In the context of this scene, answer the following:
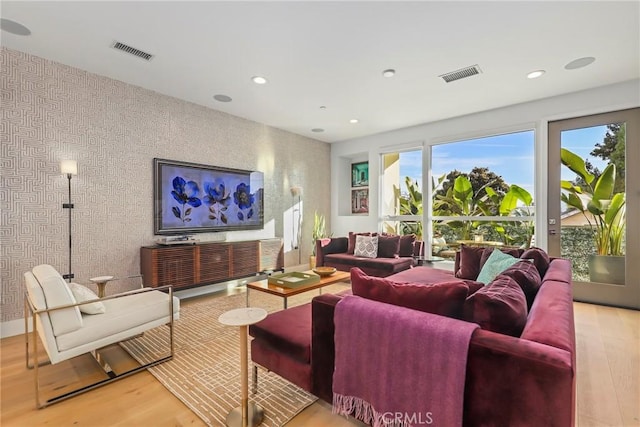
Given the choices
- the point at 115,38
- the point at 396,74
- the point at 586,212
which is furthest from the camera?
the point at 586,212

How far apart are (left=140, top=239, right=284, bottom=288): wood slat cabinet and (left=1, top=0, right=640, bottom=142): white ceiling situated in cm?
216

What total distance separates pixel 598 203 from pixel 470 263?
7.02ft

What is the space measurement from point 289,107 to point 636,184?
4.70m

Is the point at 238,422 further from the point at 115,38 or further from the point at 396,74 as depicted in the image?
the point at 396,74

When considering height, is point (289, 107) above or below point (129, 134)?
above

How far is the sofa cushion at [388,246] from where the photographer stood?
493cm

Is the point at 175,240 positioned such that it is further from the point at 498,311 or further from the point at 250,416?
the point at 498,311

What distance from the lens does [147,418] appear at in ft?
5.71

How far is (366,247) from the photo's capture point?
5000 mm

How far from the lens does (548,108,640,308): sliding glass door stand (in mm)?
3609

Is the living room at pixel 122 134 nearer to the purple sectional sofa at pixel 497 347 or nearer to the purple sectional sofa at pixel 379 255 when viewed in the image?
the purple sectional sofa at pixel 497 347

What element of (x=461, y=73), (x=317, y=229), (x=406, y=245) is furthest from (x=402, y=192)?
(x=461, y=73)

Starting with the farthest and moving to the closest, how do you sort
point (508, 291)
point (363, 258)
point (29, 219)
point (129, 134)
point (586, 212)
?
1. point (363, 258)
2. point (586, 212)
3. point (129, 134)
4. point (29, 219)
5. point (508, 291)

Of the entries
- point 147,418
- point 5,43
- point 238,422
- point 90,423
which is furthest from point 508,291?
point 5,43
